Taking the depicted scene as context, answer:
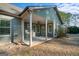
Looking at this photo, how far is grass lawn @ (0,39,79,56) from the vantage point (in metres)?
12.3

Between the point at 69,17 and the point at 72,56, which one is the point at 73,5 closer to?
the point at 69,17

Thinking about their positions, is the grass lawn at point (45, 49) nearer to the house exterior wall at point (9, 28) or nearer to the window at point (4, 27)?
the house exterior wall at point (9, 28)

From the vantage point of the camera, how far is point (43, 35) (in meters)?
12.4

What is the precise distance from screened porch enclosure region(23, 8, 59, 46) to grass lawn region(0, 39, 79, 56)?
14 cm

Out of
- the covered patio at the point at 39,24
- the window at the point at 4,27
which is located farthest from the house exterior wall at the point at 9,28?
the covered patio at the point at 39,24

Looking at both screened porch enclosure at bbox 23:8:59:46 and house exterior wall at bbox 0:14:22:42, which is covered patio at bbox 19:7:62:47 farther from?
house exterior wall at bbox 0:14:22:42

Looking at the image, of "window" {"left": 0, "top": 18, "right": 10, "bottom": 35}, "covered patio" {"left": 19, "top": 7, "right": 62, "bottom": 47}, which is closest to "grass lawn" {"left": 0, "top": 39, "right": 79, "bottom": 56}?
"covered patio" {"left": 19, "top": 7, "right": 62, "bottom": 47}

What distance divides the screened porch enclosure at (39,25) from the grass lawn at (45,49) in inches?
5.6

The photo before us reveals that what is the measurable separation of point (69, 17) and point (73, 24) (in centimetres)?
18

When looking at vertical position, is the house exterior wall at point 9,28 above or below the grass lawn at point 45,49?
above

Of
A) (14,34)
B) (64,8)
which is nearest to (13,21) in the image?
(14,34)

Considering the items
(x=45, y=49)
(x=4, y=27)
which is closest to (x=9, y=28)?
(x=4, y=27)

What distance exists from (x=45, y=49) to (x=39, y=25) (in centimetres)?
55

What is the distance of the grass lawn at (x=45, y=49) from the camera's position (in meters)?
12.3
